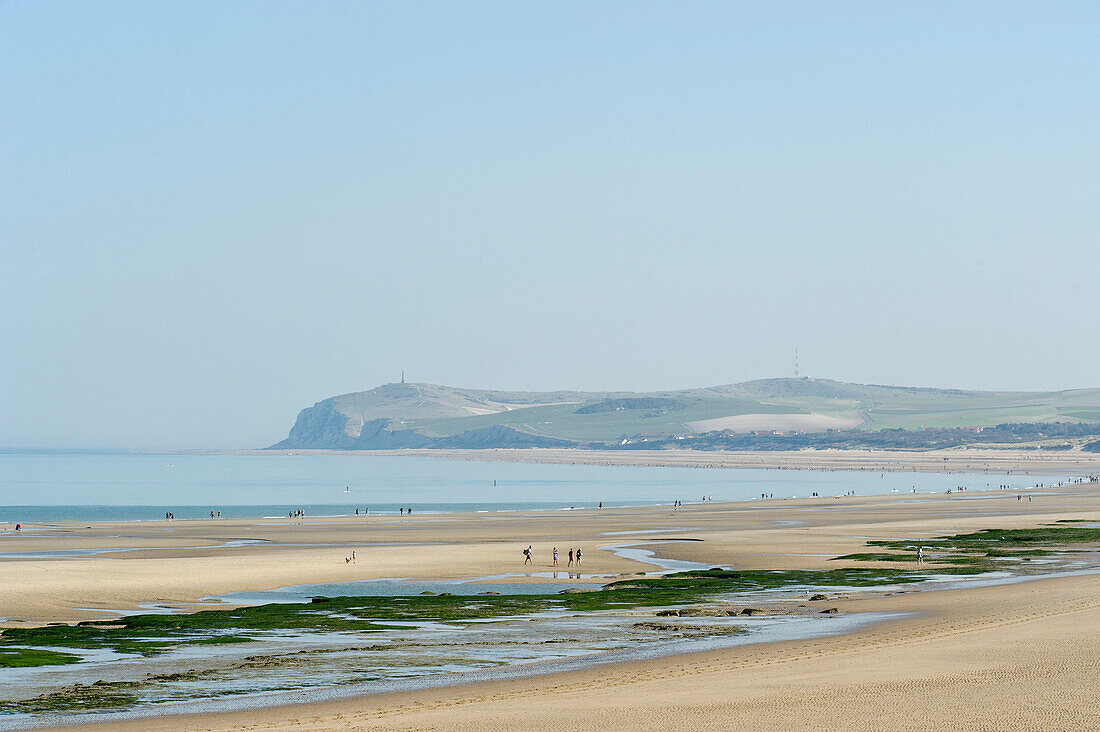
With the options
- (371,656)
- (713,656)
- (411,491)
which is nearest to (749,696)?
(713,656)

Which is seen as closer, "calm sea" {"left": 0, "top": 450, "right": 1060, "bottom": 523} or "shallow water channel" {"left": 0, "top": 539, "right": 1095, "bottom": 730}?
"shallow water channel" {"left": 0, "top": 539, "right": 1095, "bottom": 730}

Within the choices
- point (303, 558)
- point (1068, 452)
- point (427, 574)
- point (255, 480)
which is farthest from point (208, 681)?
point (1068, 452)

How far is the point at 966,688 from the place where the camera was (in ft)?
56.2

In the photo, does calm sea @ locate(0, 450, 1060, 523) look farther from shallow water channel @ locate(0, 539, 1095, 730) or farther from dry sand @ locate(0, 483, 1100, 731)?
shallow water channel @ locate(0, 539, 1095, 730)

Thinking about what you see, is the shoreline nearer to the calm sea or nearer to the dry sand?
the dry sand

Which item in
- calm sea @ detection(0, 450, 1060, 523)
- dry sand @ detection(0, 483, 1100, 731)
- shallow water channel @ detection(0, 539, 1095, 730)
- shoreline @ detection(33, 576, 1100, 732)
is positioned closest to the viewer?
shoreline @ detection(33, 576, 1100, 732)

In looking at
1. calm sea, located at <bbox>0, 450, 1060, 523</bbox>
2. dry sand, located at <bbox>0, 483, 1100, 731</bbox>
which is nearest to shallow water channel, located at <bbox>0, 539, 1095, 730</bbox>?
dry sand, located at <bbox>0, 483, 1100, 731</bbox>

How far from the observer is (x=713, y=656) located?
21.1 m

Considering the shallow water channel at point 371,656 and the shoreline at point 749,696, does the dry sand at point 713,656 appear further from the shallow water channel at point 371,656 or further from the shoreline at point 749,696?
the shallow water channel at point 371,656

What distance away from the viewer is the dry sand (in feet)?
51.8

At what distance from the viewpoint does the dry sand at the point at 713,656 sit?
15789mm

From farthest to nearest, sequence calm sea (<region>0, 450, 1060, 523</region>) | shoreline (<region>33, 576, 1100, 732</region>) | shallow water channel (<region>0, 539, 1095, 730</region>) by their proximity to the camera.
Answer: calm sea (<region>0, 450, 1060, 523</region>) → shallow water channel (<region>0, 539, 1095, 730</region>) → shoreline (<region>33, 576, 1100, 732</region>)

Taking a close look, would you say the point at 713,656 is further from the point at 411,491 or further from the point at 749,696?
the point at 411,491

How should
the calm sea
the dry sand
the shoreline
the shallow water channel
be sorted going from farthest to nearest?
the calm sea, the shallow water channel, the dry sand, the shoreline
